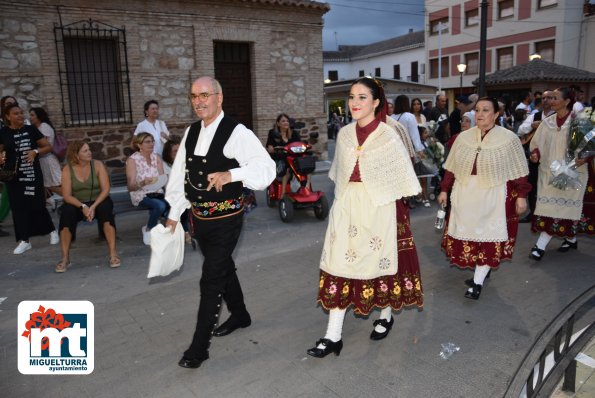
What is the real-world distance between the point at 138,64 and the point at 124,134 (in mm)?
1584

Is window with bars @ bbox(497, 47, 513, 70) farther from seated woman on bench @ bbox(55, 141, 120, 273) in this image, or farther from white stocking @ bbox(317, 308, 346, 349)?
white stocking @ bbox(317, 308, 346, 349)

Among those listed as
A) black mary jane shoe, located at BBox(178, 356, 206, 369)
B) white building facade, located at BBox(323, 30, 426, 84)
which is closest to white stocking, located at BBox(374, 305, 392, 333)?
black mary jane shoe, located at BBox(178, 356, 206, 369)

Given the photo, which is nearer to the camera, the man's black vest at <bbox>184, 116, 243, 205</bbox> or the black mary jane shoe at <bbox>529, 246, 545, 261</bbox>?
the man's black vest at <bbox>184, 116, 243, 205</bbox>

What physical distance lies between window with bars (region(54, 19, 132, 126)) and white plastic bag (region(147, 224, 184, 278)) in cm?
794

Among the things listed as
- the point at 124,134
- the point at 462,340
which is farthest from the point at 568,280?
the point at 124,134

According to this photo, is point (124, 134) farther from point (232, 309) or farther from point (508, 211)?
point (508, 211)

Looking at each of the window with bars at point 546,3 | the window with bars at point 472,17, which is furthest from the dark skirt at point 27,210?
the window with bars at point 472,17

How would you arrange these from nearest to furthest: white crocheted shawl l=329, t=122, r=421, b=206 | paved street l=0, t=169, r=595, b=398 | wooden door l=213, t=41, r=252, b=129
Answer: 1. paved street l=0, t=169, r=595, b=398
2. white crocheted shawl l=329, t=122, r=421, b=206
3. wooden door l=213, t=41, r=252, b=129

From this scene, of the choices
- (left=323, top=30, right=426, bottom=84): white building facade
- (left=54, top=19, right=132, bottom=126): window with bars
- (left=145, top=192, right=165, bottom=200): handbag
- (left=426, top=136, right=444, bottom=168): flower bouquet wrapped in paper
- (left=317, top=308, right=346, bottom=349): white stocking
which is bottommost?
(left=317, top=308, right=346, bottom=349): white stocking

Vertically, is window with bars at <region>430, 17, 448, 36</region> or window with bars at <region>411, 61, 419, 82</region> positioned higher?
window with bars at <region>430, 17, 448, 36</region>

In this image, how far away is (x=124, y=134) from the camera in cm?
1112

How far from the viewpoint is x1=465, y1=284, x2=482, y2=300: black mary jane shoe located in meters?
4.70

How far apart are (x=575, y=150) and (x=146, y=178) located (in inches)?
203

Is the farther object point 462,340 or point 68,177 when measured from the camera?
point 68,177
